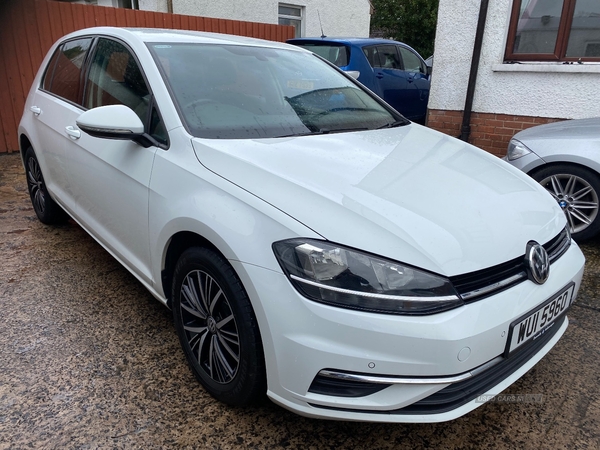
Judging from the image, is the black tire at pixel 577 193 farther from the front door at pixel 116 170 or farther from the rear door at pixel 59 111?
the rear door at pixel 59 111

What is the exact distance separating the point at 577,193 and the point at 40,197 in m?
4.44

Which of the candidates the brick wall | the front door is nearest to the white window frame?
the brick wall

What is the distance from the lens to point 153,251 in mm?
2223

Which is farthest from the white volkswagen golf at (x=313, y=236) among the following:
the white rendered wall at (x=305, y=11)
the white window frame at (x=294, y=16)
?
the white window frame at (x=294, y=16)

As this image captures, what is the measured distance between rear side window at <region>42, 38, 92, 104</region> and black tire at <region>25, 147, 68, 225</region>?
670 millimetres

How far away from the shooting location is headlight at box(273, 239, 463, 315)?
4.95 ft

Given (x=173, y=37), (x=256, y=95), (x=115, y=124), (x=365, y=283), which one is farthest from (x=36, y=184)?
(x=365, y=283)

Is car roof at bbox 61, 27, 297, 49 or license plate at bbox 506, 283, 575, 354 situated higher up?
car roof at bbox 61, 27, 297, 49

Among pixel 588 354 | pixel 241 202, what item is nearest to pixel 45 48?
pixel 241 202

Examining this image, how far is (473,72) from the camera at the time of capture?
5793mm

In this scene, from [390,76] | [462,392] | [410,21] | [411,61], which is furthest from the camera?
[410,21]

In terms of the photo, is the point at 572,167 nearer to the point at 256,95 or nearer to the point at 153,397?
the point at 256,95

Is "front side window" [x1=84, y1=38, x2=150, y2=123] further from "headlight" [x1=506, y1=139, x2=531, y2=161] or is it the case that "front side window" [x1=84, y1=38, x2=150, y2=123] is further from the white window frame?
the white window frame

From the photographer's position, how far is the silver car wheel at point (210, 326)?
1.87m
